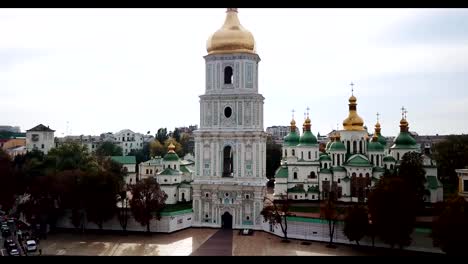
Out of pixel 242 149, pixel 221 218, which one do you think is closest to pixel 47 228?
pixel 221 218

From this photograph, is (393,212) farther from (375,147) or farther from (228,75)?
(375,147)

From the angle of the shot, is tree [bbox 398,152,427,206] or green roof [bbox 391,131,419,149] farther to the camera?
green roof [bbox 391,131,419,149]

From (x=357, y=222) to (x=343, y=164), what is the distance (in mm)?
14789

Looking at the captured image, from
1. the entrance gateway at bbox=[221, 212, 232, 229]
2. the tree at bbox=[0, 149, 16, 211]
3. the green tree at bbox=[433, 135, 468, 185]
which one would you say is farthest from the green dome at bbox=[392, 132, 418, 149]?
the tree at bbox=[0, 149, 16, 211]

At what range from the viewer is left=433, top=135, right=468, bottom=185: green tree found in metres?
42.5

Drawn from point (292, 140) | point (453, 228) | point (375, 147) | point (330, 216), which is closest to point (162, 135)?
point (292, 140)

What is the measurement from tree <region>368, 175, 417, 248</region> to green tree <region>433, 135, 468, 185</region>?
979 inches

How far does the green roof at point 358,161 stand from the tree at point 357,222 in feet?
44.0

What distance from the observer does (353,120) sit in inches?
1503

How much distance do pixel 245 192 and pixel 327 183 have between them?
10.8 meters

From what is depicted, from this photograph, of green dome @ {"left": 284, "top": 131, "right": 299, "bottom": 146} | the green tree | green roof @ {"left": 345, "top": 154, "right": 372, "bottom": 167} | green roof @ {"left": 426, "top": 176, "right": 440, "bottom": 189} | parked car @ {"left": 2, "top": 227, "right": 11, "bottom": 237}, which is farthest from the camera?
the green tree

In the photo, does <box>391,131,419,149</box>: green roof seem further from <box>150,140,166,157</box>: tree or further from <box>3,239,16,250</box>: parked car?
<box>150,140,166,157</box>: tree

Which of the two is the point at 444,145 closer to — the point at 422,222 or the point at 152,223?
the point at 422,222

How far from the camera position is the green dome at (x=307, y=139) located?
1448 inches
